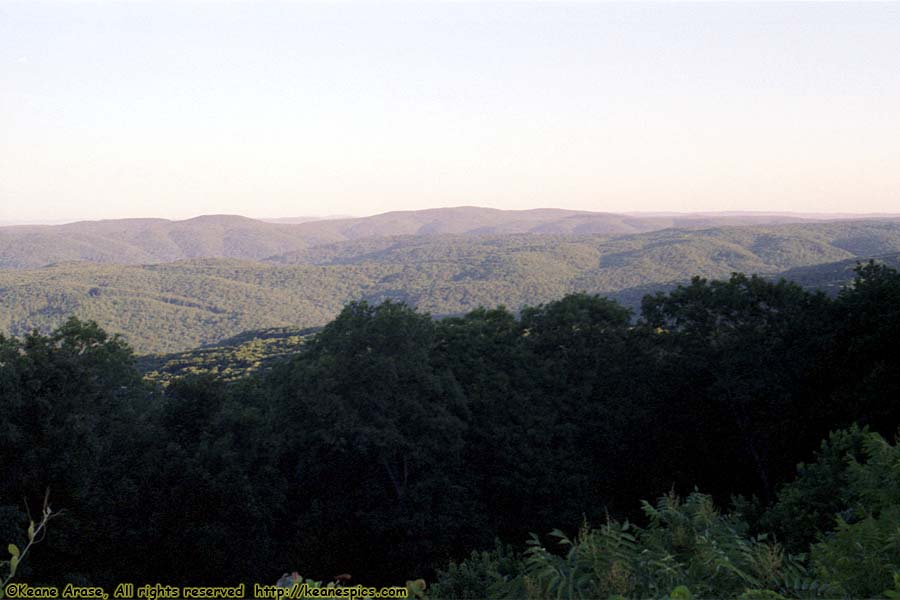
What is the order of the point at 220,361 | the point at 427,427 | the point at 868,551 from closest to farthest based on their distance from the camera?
the point at 868,551 < the point at 427,427 < the point at 220,361

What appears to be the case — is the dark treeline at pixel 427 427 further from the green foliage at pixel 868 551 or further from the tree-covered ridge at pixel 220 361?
the tree-covered ridge at pixel 220 361

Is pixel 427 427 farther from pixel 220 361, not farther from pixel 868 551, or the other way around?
pixel 220 361

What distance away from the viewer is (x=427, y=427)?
21391 mm

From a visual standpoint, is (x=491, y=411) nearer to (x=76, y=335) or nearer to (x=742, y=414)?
(x=742, y=414)

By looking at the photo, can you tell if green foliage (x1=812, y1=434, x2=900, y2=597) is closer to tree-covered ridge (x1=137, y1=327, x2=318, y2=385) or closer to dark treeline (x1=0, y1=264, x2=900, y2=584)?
dark treeline (x1=0, y1=264, x2=900, y2=584)

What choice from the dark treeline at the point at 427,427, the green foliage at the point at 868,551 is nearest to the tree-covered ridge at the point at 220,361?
the dark treeline at the point at 427,427

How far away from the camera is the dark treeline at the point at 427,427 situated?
17.7 meters

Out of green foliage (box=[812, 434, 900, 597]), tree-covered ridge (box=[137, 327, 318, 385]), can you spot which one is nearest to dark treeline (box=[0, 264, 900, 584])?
green foliage (box=[812, 434, 900, 597])

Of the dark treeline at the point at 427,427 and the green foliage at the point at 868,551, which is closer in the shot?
the green foliage at the point at 868,551

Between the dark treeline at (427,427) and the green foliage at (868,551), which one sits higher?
the green foliage at (868,551)

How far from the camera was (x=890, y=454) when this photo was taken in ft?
27.3

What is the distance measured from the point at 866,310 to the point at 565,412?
9015 millimetres

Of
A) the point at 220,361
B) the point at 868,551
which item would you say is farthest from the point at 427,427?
the point at 220,361

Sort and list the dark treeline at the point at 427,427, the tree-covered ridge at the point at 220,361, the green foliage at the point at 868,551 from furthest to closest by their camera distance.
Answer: the tree-covered ridge at the point at 220,361 < the dark treeline at the point at 427,427 < the green foliage at the point at 868,551
